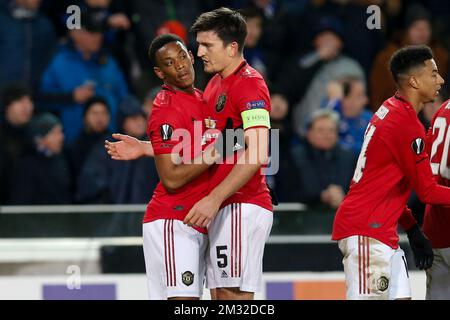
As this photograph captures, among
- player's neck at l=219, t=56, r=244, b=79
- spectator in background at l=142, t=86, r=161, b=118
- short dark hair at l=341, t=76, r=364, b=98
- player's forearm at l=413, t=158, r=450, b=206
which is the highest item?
player's neck at l=219, t=56, r=244, b=79

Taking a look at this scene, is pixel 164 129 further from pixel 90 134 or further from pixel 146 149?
pixel 90 134

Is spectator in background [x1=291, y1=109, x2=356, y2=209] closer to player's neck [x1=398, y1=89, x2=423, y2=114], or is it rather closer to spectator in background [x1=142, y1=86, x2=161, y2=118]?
spectator in background [x1=142, y1=86, x2=161, y2=118]

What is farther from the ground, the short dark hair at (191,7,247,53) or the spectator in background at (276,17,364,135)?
the short dark hair at (191,7,247,53)

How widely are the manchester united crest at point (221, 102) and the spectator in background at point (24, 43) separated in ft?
11.7

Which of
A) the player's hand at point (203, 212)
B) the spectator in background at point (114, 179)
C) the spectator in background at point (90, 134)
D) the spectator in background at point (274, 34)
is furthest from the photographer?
the spectator in background at point (274, 34)

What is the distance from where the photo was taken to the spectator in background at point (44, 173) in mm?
8688

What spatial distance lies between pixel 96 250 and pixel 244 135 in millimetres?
2680

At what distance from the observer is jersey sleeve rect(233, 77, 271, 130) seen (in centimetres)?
570

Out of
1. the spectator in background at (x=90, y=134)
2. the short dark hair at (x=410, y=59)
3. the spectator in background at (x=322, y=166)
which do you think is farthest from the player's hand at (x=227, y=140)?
the spectator in background at (x=90, y=134)

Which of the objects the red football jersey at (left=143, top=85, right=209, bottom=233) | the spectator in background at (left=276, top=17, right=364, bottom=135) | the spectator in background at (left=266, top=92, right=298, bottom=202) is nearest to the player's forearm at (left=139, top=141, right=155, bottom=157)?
the red football jersey at (left=143, top=85, right=209, bottom=233)

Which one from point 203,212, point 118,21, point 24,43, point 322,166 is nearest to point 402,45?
point 322,166

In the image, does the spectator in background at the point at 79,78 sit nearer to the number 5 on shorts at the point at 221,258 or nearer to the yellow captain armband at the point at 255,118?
the number 5 on shorts at the point at 221,258

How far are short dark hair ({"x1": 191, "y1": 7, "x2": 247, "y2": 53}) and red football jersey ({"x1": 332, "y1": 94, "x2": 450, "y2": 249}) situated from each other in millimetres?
778

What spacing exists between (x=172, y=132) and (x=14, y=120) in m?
3.28
